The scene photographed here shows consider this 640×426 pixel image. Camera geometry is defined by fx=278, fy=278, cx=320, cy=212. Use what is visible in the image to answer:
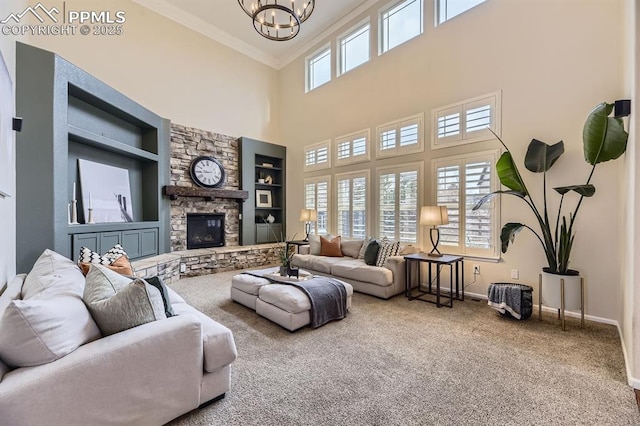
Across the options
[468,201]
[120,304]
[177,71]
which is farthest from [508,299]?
[177,71]

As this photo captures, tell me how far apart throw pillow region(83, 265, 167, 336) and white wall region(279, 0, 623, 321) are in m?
4.27

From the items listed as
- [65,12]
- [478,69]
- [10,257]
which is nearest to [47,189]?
[10,257]

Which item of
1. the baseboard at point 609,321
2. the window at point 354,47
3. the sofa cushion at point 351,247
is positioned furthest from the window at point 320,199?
the baseboard at point 609,321

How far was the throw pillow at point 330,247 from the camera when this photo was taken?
5488mm

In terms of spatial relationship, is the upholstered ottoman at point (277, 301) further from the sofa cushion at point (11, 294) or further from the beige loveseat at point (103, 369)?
the sofa cushion at point (11, 294)

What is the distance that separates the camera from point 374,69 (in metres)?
5.71

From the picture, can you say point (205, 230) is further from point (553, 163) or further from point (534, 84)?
point (534, 84)

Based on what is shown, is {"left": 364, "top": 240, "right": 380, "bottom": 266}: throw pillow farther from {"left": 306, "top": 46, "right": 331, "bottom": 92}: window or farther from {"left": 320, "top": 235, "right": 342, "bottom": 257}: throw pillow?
{"left": 306, "top": 46, "right": 331, "bottom": 92}: window

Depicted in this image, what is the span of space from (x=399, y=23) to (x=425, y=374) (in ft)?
19.6

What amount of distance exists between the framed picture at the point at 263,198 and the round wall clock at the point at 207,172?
1.12 metres

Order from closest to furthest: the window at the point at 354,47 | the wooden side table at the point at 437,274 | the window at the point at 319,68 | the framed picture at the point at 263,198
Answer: the wooden side table at the point at 437,274 → the window at the point at 354,47 → the window at the point at 319,68 → the framed picture at the point at 263,198

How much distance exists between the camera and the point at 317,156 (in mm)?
6934

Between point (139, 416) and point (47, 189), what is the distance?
128 inches

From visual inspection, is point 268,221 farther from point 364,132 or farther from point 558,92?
point 558,92
